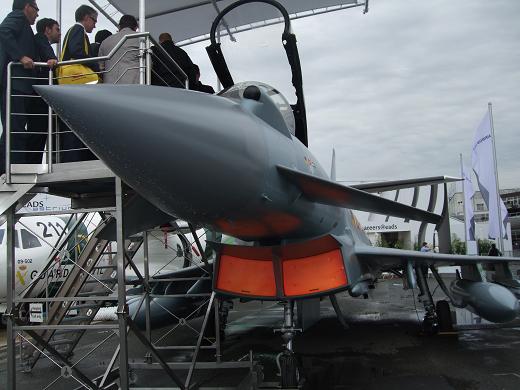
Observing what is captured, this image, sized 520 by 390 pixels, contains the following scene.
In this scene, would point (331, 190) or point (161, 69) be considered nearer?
point (331, 190)

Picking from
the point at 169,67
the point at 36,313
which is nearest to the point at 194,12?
the point at 169,67

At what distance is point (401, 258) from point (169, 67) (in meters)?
3.91

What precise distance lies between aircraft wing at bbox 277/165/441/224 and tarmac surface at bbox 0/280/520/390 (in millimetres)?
2827

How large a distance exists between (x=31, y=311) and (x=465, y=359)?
5.63 meters

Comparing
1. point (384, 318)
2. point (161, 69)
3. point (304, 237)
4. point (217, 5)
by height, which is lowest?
point (384, 318)

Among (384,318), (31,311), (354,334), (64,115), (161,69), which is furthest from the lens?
(384,318)

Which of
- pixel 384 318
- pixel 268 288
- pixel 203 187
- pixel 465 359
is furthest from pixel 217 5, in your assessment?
pixel 384 318

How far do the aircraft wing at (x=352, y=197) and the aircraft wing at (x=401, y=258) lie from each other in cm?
161

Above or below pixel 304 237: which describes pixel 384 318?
below

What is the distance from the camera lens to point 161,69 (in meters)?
4.65

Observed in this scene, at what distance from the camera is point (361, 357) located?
6.89 meters

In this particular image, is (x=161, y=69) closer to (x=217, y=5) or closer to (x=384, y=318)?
(x=217, y=5)

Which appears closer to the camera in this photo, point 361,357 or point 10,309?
point 10,309

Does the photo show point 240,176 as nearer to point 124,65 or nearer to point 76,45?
point 124,65
